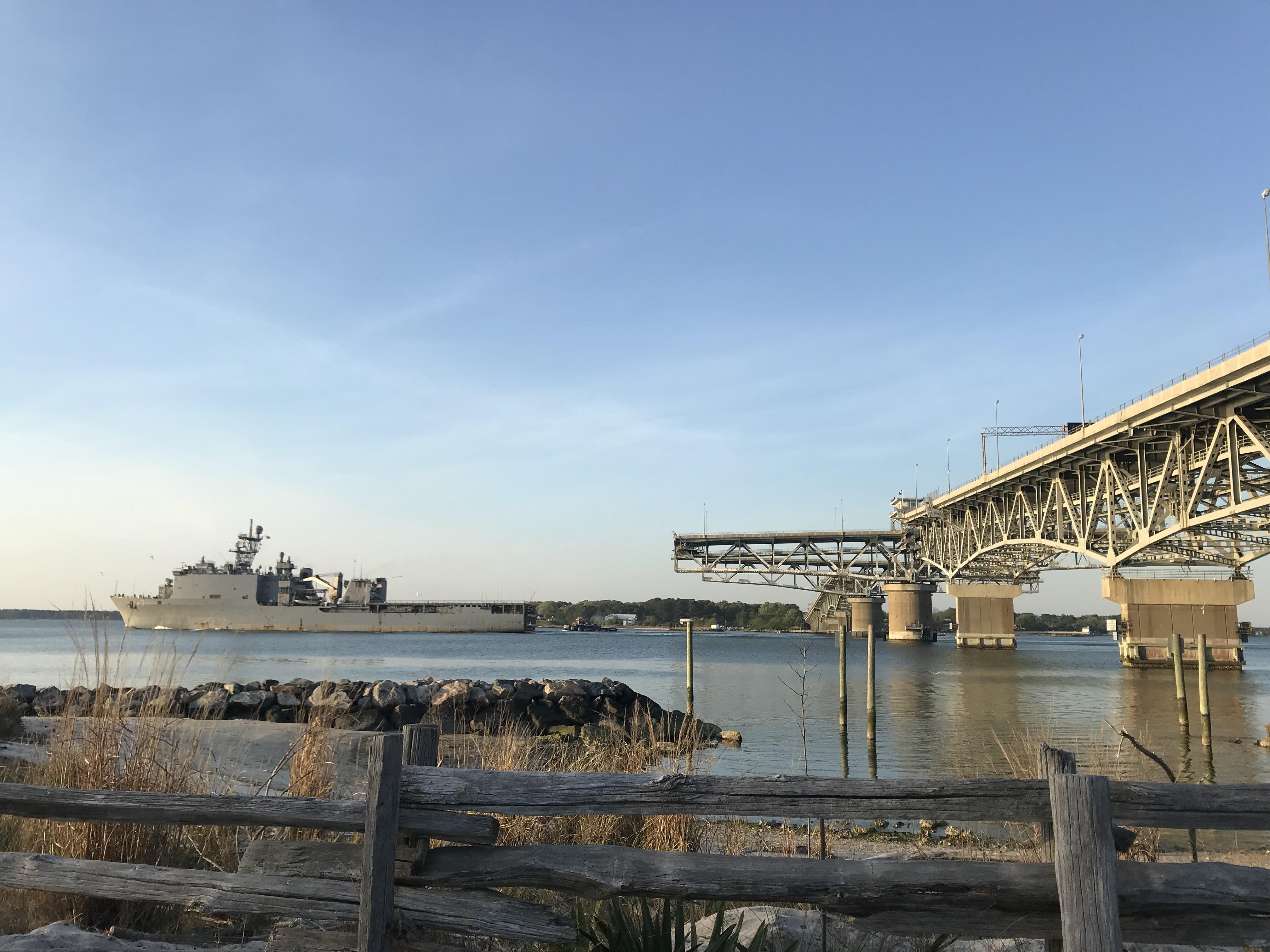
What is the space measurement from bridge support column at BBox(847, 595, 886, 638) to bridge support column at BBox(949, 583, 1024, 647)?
16.8 m

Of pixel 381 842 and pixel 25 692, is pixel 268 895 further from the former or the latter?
pixel 25 692

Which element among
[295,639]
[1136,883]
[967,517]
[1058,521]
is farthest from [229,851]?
[295,639]

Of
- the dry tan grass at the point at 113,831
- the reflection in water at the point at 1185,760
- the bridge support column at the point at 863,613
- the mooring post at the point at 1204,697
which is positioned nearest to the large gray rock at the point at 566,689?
the reflection in water at the point at 1185,760

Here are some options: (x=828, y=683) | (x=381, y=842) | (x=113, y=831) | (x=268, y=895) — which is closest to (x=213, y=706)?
(x=113, y=831)

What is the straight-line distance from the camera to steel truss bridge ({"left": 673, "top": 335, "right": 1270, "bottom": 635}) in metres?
34.4

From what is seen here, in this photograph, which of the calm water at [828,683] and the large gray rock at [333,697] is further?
the large gray rock at [333,697]

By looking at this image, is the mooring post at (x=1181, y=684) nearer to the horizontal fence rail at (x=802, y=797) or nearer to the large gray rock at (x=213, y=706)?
the horizontal fence rail at (x=802, y=797)

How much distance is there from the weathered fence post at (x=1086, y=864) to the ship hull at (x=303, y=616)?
307 ft

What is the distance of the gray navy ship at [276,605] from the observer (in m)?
90.0

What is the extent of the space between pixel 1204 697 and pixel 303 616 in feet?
279

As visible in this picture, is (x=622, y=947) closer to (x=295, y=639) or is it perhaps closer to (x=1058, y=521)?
(x=1058, y=521)

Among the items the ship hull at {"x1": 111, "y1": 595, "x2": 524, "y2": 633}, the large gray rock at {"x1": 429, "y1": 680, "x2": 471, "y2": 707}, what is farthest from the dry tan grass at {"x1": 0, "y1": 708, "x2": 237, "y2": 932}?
the ship hull at {"x1": 111, "y1": 595, "x2": 524, "y2": 633}

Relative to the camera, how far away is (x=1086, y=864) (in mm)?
3389

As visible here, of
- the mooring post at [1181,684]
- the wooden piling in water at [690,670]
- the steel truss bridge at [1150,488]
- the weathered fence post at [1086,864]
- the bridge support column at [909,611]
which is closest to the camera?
the weathered fence post at [1086,864]
